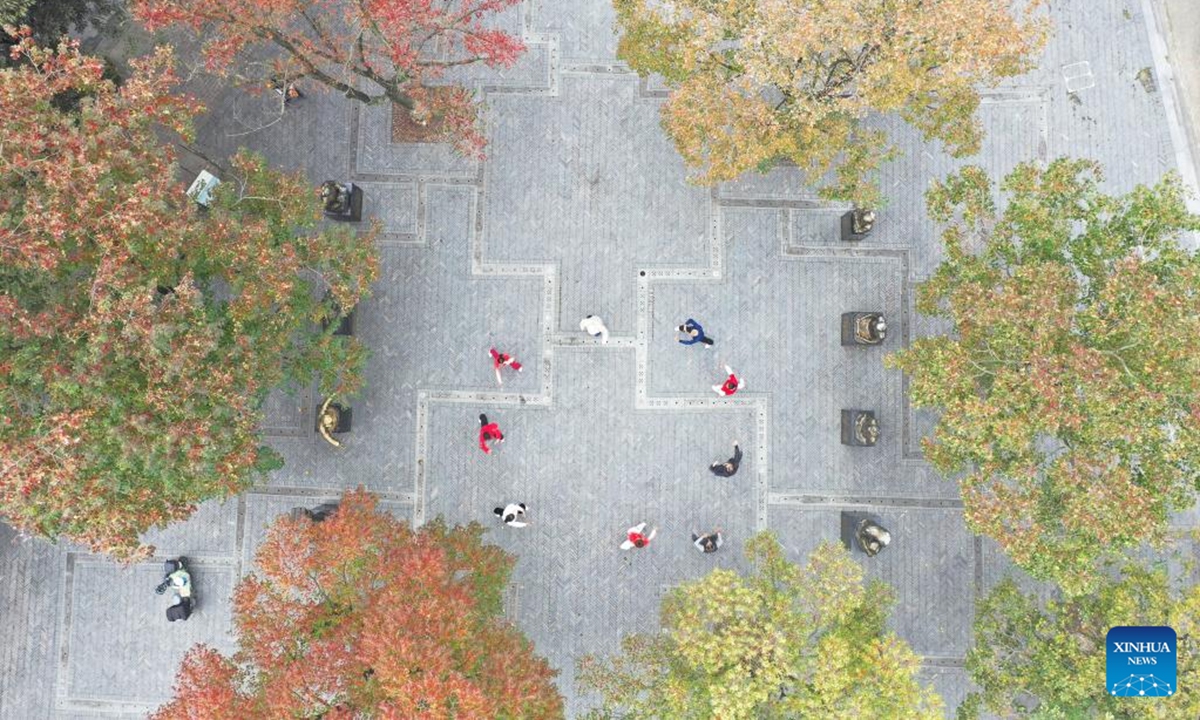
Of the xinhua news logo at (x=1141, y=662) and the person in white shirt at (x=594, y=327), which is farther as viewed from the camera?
the person in white shirt at (x=594, y=327)

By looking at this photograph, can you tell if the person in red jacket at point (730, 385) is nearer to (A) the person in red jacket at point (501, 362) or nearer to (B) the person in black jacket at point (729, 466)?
(B) the person in black jacket at point (729, 466)

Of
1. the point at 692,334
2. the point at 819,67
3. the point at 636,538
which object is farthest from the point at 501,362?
the point at 819,67

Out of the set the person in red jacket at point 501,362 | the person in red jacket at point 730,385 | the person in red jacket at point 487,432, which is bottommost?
the person in red jacket at point 487,432

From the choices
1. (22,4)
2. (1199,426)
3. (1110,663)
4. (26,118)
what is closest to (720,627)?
(1110,663)

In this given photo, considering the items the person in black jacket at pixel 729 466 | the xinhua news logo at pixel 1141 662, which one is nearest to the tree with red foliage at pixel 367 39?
the person in black jacket at pixel 729 466

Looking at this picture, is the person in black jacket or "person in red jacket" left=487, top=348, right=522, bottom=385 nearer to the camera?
the person in black jacket

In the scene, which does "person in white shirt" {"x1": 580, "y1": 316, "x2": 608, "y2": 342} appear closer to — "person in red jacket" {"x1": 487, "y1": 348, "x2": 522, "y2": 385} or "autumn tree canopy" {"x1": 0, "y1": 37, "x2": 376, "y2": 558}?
"person in red jacket" {"x1": 487, "y1": 348, "x2": 522, "y2": 385}

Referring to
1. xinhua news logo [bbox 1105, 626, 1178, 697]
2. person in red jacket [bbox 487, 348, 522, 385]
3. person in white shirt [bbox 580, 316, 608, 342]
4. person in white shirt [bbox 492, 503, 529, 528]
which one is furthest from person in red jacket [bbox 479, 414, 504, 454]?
xinhua news logo [bbox 1105, 626, 1178, 697]
